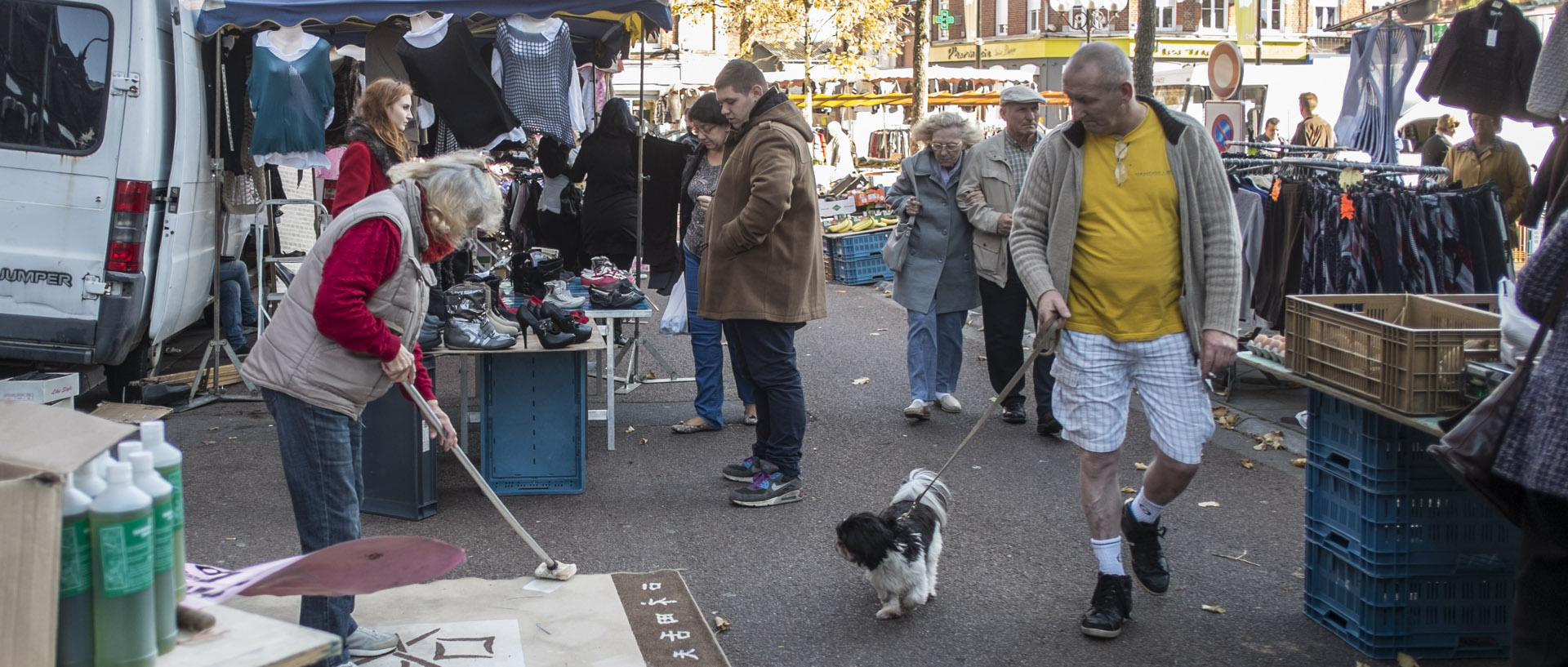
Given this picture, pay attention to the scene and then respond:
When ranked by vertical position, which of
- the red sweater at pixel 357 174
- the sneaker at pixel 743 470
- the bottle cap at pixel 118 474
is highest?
the red sweater at pixel 357 174

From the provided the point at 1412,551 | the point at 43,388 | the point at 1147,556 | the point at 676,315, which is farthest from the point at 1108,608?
the point at 43,388

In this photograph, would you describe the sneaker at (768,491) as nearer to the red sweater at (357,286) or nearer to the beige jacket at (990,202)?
the beige jacket at (990,202)

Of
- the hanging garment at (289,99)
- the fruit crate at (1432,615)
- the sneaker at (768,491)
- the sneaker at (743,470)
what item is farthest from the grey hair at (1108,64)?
the hanging garment at (289,99)

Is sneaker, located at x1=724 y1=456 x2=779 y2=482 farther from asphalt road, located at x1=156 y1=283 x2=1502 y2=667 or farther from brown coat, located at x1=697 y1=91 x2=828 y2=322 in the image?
brown coat, located at x1=697 y1=91 x2=828 y2=322

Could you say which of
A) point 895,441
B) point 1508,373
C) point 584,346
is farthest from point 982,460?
point 1508,373

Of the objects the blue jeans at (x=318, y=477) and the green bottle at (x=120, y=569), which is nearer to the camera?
the green bottle at (x=120, y=569)

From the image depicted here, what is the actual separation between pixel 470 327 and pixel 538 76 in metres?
2.44

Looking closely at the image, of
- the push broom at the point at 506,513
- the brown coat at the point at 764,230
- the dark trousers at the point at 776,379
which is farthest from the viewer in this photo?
the dark trousers at the point at 776,379

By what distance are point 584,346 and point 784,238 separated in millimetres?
1076

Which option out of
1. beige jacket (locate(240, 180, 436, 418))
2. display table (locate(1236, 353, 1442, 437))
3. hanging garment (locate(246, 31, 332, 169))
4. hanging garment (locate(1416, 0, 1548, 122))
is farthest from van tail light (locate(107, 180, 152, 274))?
hanging garment (locate(1416, 0, 1548, 122))

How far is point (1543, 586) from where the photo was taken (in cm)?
257

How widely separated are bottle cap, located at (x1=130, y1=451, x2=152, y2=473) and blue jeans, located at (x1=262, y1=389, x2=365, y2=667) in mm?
1401

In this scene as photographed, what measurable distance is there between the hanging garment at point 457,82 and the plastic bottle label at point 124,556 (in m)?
5.90

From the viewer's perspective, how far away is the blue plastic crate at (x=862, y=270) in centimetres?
1411
